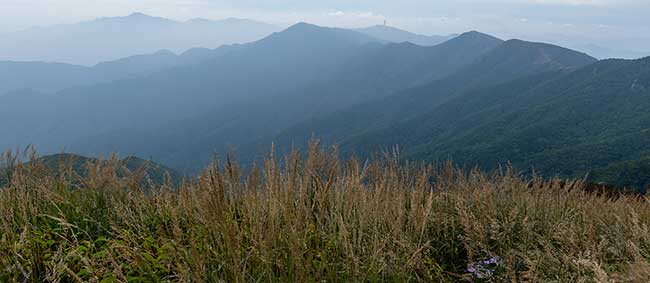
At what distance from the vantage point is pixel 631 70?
131125 mm

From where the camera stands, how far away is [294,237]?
2.12 m

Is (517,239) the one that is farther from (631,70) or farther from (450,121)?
(450,121)

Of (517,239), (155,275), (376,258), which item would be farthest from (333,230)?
(517,239)

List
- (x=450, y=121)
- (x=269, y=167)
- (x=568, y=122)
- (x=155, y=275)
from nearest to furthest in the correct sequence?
(x=155, y=275) → (x=269, y=167) → (x=568, y=122) → (x=450, y=121)

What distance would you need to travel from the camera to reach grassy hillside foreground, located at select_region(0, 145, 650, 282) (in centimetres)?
215

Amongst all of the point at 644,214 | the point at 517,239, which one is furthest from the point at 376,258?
the point at 644,214

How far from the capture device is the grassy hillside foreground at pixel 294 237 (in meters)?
2.15

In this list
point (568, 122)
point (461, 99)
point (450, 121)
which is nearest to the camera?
point (568, 122)

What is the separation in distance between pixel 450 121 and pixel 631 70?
186 ft

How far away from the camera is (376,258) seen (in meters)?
2.28

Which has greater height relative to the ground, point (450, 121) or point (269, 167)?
point (269, 167)

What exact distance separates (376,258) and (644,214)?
114 inches

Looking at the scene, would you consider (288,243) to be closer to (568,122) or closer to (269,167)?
(269,167)

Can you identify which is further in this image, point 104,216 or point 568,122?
point 568,122
